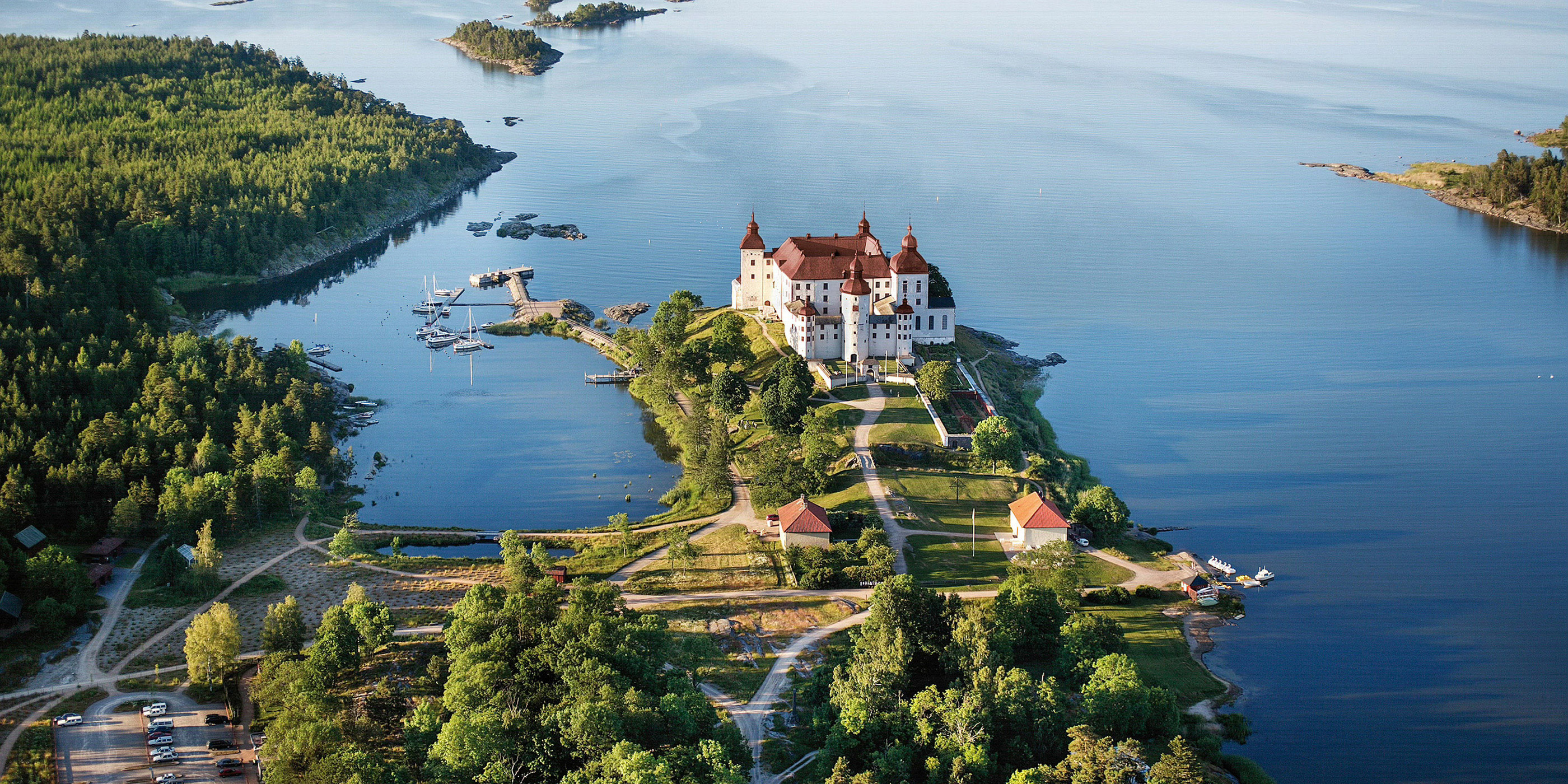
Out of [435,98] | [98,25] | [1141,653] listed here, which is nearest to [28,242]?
[1141,653]

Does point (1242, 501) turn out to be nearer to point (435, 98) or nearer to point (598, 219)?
point (598, 219)

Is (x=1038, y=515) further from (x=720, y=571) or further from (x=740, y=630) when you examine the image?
(x=740, y=630)

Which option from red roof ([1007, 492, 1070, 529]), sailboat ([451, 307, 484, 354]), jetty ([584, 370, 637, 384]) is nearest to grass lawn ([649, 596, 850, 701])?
red roof ([1007, 492, 1070, 529])

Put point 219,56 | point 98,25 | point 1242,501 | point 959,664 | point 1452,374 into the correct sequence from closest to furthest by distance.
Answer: point 959,664, point 1242,501, point 1452,374, point 219,56, point 98,25

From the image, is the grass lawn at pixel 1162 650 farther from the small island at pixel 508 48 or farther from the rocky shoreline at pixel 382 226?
the small island at pixel 508 48

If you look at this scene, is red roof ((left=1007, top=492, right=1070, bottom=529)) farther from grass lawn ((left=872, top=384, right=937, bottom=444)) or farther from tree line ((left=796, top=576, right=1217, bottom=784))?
grass lawn ((left=872, top=384, right=937, bottom=444))

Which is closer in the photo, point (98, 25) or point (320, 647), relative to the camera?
point (320, 647)

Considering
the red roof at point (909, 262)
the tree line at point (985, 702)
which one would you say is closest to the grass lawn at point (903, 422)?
the red roof at point (909, 262)
